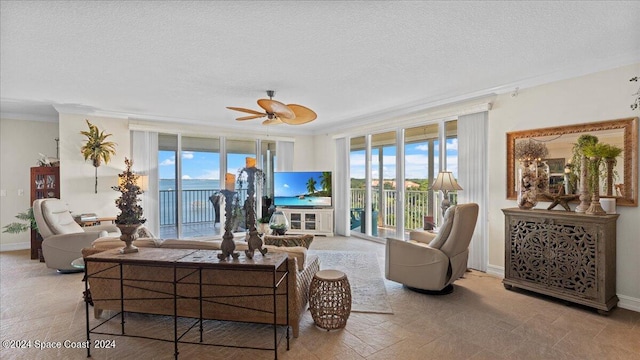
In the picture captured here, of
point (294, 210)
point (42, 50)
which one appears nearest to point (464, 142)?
point (294, 210)

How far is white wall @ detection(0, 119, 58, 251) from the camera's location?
5.48 meters

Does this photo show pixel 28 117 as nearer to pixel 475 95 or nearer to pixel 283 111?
pixel 283 111

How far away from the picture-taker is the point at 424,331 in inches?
101

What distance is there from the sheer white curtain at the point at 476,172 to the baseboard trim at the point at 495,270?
0.06 meters

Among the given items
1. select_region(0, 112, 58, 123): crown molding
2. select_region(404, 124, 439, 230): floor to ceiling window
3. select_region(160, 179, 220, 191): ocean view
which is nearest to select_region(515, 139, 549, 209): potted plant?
select_region(404, 124, 439, 230): floor to ceiling window

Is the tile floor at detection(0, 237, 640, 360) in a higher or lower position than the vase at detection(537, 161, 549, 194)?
lower

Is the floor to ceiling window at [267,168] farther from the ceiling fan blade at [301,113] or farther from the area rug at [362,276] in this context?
the ceiling fan blade at [301,113]

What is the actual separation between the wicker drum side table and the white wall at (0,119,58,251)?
20.7 feet

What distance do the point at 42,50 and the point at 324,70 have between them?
269 cm

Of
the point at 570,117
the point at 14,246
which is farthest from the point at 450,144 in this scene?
the point at 14,246

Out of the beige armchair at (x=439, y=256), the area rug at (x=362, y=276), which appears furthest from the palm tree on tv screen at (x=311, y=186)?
the beige armchair at (x=439, y=256)

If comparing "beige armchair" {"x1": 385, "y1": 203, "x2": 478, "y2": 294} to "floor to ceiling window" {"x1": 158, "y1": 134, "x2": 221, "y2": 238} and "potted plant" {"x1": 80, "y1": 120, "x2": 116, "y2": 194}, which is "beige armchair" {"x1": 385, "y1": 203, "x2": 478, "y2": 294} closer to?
"floor to ceiling window" {"x1": 158, "y1": 134, "x2": 221, "y2": 238}

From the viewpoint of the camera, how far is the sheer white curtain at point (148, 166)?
18.5 ft

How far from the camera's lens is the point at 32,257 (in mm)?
4906
